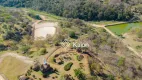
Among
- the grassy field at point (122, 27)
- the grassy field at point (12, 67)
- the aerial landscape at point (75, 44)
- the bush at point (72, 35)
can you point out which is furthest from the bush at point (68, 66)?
the grassy field at point (122, 27)

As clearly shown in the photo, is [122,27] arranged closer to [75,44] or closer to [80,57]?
[75,44]

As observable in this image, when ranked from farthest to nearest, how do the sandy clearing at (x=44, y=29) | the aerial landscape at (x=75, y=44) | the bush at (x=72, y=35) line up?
the sandy clearing at (x=44, y=29)
the bush at (x=72, y=35)
the aerial landscape at (x=75, y=44)

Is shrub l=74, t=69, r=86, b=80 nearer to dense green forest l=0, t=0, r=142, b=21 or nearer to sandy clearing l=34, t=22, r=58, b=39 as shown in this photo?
sandy clearing l=34, t=22, r=58, b=39

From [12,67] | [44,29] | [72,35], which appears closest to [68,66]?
[12,67]

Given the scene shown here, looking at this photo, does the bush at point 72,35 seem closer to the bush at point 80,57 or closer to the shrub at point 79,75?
the bush at point 80,57

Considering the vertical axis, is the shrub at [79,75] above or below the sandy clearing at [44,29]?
below

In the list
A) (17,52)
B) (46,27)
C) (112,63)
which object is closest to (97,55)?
(112,63)

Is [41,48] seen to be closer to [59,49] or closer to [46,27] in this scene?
[59,49]

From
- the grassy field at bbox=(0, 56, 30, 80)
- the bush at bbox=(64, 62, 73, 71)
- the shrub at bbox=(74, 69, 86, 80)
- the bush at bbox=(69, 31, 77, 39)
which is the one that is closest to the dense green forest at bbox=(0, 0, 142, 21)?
the bush at bbox=(69, 31, 77, 39)
